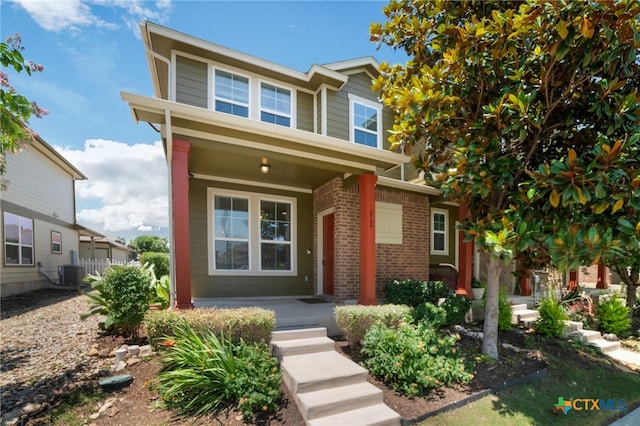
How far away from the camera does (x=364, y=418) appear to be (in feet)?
9.73

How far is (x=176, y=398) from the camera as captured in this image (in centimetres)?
305

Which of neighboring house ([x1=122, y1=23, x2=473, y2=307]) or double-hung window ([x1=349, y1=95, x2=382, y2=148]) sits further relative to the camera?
double-hung window ([x1=349, y1=95, x2=382, y2=148])

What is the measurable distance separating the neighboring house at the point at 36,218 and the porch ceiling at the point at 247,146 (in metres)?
6.96

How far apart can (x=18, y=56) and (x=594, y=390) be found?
863cm

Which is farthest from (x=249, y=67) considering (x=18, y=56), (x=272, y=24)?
(x=18, y=56)

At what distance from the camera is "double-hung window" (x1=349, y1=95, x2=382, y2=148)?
820 centimetres

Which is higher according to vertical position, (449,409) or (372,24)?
(372,24)

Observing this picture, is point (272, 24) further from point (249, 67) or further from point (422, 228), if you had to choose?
point (422, 228)

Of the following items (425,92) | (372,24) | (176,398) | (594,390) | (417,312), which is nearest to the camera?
(176,398)

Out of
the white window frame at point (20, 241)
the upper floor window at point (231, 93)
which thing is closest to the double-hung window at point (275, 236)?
the upper floor window at point (231, 93)

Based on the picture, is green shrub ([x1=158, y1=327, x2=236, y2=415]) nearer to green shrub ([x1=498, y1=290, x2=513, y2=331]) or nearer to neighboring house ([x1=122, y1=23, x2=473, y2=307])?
neighboring house ([x1=122, y1=23, x2=473, y2=307])

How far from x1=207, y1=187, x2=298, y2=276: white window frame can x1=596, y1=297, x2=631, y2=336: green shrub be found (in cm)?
778

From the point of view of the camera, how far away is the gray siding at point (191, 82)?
21.0ft

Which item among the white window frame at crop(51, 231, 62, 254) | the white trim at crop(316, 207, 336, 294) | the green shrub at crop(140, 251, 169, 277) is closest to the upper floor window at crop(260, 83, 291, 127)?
the white trim at crop(316, 207, 336, 294)
